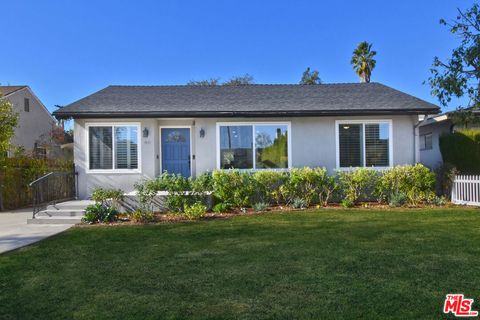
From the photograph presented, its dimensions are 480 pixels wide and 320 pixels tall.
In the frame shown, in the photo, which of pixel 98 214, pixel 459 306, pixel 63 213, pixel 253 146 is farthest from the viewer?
pixel 253 146

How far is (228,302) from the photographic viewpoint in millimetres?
3896

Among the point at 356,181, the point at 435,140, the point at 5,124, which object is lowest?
the point at 356,181

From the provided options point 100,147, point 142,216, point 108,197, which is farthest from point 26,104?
point 142,216

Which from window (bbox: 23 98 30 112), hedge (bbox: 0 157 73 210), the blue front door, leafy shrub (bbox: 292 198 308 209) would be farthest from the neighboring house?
Answer: window (bbox: 23 98 30 112)

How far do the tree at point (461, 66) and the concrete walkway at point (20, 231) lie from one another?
8.87 meters

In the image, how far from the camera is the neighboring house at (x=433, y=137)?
1488 centimetres

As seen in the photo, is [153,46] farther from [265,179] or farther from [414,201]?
[414,201]

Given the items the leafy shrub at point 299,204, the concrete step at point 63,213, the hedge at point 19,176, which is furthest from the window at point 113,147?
the leafy shrub at point 299,204

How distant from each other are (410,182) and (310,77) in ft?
114

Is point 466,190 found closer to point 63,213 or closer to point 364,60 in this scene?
point 63,213

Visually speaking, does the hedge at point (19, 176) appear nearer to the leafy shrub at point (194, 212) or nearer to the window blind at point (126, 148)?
the window blind at point (126, 148)

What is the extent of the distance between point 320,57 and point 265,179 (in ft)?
69.1

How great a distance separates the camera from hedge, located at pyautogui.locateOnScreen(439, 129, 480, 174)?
13391 mm

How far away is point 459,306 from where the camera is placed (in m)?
3.61
